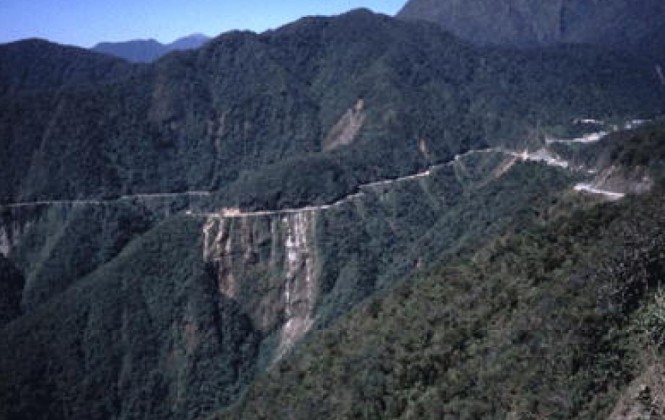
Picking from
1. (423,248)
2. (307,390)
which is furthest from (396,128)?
(307,390)

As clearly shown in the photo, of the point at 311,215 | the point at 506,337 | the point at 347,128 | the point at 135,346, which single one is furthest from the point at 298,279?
the point at 506,337

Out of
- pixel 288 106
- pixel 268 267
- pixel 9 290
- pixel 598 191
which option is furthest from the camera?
pixel 288 106

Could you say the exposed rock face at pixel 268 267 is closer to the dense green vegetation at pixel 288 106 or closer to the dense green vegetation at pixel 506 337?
the dense green vegetation at pixel 288 106

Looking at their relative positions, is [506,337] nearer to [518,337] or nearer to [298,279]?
[518,337]

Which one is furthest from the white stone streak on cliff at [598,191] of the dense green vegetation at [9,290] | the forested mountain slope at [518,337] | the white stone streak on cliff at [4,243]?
A: the white stone streak on cliff at [4,243]

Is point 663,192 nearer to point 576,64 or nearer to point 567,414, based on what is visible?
point 567,414

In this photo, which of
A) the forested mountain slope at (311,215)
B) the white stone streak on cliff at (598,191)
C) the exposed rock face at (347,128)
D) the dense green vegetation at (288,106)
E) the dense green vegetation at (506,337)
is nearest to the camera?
the dense green vegetation at (506,337)
